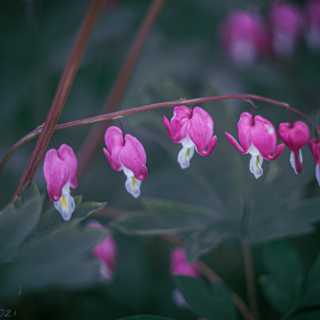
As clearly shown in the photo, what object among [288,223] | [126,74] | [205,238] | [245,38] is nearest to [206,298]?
[205,238]

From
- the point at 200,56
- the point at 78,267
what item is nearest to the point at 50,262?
the point at 78,267

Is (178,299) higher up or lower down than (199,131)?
lower down

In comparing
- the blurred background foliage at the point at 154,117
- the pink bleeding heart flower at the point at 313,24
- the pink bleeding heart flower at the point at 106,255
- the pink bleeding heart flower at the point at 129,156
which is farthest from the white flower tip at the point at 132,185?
the pink bleeding heart flower at the point at 313,24

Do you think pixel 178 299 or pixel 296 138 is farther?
pixel 178 299

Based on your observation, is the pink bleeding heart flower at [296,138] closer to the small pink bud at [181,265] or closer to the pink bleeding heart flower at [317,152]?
the pink bleeding heart flower at [317,152]

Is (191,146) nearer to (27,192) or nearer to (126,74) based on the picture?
(27,192)
